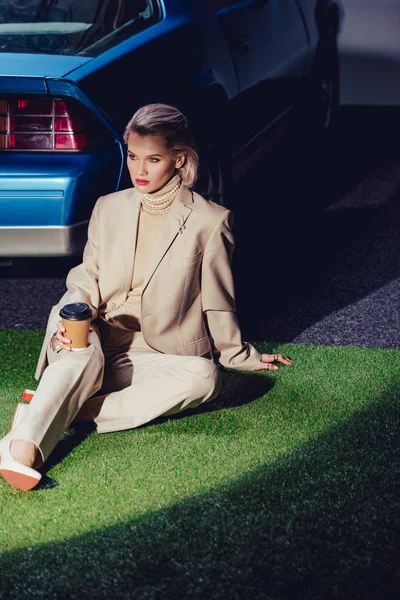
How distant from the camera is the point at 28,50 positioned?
14.7 ft

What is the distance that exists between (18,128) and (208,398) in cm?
150

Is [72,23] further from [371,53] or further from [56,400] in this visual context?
[371,53]

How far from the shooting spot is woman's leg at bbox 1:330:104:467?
3273mm

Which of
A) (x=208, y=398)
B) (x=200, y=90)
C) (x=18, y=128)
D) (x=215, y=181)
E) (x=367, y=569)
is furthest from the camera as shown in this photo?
(x=215, y=181)

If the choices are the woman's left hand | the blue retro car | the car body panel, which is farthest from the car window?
the woman's left hand

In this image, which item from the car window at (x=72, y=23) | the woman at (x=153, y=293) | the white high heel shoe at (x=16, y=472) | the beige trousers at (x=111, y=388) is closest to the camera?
the white high heel shoe at (x=16, y=472)

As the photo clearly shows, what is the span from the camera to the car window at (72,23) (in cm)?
463

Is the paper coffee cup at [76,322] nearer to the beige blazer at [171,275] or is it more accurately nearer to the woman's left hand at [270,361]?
the beige blazer at [171,275]

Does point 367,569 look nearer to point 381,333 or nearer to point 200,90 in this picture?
point 381,333

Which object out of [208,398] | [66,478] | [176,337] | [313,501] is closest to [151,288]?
[176,337]

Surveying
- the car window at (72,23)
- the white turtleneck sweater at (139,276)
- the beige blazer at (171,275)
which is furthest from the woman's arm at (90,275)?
the car window at (72,23)

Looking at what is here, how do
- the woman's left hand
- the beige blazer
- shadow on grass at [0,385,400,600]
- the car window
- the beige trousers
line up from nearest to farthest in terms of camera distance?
shadow on grass at [0,385,400,600], the beige trousers, the beige blazer, the woman's left hand, the car window

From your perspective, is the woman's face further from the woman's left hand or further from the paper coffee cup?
the woman's left hand

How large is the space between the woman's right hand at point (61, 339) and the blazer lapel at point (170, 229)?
407 millimetres
